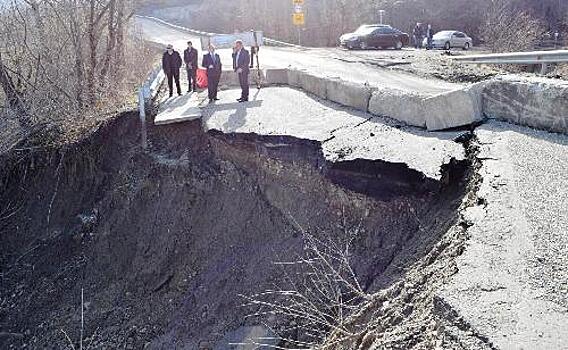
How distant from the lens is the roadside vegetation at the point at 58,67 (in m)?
13.8

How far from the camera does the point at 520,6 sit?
1526 inches

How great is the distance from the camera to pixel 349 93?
10625 millimetres

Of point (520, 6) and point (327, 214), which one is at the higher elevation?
point (520, 6)

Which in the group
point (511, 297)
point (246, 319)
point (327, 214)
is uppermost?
point (511, 297)

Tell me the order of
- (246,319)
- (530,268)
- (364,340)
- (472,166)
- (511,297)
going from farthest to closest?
(246,319) < (472,166) < (364,340) < (530,268) < (511,297)

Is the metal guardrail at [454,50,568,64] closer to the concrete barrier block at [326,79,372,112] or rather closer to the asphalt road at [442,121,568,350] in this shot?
the concrete barrier block at [326,79,372,112]

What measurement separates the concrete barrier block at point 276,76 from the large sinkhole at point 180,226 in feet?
12.2

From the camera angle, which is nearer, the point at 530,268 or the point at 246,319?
the point at 530,268

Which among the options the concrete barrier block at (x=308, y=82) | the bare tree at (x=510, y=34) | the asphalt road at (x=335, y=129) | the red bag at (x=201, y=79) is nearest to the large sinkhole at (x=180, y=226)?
the asphalt road at (x=335, y=129)

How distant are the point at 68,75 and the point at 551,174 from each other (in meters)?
14.0

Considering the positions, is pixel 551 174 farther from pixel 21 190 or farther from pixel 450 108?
pixel 21 190

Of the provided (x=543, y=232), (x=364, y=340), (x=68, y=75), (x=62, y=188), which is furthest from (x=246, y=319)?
(x=68, y=75)

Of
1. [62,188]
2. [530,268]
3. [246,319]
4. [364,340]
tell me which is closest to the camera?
[530,268]

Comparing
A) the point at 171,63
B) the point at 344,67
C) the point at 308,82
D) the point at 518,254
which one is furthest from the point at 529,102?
the point at 344,67
